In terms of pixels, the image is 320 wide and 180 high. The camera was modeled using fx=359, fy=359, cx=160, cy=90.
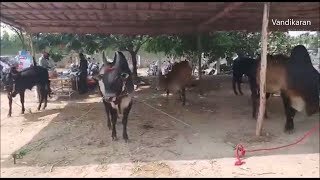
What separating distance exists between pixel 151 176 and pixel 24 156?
8.23ft

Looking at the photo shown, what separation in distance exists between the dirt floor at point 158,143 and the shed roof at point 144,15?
246 centimetres

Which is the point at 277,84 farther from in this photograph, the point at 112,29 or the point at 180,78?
the point at 112,29

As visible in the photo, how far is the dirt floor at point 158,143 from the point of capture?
212 inches

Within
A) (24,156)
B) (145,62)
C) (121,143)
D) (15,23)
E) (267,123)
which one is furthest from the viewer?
(145,62)

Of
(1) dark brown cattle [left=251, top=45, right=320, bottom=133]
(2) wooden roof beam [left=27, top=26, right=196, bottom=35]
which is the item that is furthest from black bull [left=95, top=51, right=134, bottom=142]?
(2) wooden roof beam [left=27, top=26, right=196, bottom=35]

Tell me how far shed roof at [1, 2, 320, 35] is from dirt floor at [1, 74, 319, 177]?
246 cm

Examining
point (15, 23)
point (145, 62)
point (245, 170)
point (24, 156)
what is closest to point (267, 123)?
point (245, 170)

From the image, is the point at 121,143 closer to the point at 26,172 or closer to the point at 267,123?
the point at 26,172

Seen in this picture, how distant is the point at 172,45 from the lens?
51.1 feet

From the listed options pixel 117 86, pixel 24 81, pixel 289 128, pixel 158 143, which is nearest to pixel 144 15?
pixel 117 86

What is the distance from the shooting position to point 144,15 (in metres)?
8.95

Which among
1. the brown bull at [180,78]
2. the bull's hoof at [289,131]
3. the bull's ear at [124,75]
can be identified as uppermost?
the bull's ear at [124,75]
